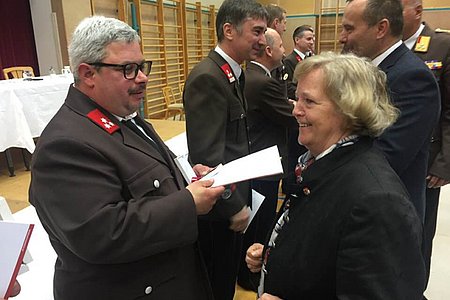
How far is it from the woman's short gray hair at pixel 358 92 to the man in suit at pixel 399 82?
1.36 feet

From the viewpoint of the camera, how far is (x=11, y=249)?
93 cm

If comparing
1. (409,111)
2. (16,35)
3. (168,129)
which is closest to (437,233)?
(409,111)

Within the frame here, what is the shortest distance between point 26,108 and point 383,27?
375 centimetres

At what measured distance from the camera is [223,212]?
1.66 m

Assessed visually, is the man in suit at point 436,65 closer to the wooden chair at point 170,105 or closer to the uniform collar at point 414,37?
the uniform collar at point 414,37

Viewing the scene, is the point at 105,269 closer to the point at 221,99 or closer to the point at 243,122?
the point at 221,99

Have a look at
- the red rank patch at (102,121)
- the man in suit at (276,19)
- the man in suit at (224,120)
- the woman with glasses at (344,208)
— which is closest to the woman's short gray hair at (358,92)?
the woman with glasses at (344,208)

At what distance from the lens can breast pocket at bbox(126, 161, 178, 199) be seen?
1.08 m

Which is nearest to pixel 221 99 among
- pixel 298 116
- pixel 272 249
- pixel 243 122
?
pixel 243 122

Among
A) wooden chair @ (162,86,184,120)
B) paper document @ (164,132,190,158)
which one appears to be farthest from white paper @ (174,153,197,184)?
wooden chair @ (162,86,184,120)

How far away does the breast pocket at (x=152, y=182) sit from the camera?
108 centimetres

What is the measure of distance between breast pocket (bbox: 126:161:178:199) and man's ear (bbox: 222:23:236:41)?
39.9 inches

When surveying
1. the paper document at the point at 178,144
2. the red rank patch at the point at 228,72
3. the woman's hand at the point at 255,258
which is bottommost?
the paper document at the point at 178,144

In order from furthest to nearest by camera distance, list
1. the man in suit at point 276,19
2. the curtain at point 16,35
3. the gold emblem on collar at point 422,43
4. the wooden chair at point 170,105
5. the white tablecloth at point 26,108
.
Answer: the wooden chair at point 170,105
the curtain at point 16,35
the white tablecloth at point 26,108
the man in suit at point 276,19
the gold emblem on collar at point 422,43
